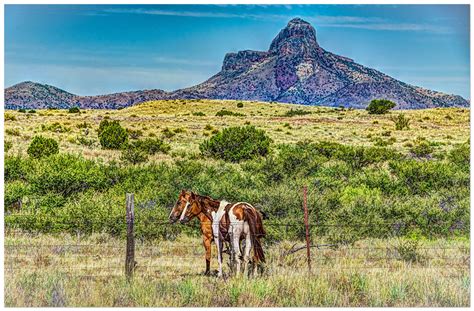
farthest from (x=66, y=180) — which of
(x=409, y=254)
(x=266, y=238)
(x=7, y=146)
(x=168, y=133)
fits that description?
(x=168, y=133)

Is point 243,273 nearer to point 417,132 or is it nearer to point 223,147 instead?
point 223,147

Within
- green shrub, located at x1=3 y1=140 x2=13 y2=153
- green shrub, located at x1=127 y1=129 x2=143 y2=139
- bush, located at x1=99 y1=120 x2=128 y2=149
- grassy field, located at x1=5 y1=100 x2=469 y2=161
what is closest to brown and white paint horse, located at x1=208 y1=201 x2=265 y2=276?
grassy field, located at x1=5 y1=100 x2=469 y2=161

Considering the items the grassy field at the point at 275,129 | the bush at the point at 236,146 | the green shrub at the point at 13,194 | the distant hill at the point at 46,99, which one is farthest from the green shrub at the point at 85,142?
the distant hill at the point at 46,99

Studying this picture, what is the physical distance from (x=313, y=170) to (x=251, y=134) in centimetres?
1150

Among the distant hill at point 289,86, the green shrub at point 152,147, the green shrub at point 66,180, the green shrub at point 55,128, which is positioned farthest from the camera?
the distant hill at point 289,86

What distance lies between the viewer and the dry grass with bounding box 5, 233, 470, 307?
8.28 meters

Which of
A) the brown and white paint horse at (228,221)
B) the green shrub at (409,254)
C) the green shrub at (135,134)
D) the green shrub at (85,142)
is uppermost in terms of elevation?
the green shrub at (135,134)

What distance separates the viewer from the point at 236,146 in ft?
103

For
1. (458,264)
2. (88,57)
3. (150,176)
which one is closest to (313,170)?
(150,176)

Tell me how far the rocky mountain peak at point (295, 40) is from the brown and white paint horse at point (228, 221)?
17398cm

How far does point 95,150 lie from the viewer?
34.0 m

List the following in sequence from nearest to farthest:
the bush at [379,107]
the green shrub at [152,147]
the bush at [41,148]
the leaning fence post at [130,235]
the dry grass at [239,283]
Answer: the dry grass at [239,283] < the leaning fence post at [130,235] < the bush at [41,148] < the green shrub at [152,147] < the bush at [379,107]

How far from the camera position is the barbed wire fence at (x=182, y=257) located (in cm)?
1024

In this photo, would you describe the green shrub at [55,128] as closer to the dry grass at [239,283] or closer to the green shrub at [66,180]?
the green shrub at [66,180]
